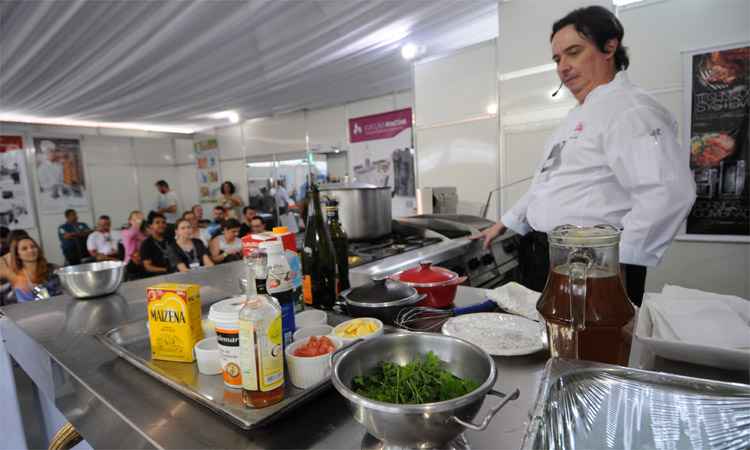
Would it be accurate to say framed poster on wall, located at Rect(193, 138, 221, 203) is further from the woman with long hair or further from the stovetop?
the stovetop

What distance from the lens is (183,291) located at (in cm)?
74

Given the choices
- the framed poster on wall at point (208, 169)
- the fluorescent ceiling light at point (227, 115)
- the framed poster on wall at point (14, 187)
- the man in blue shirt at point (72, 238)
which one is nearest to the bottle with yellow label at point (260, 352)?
the fluorescent ceiling light at point (227, 115)

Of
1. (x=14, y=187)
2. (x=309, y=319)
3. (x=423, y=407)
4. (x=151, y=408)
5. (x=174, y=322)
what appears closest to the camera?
(x=423, y=407)

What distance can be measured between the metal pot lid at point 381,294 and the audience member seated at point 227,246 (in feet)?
9.31

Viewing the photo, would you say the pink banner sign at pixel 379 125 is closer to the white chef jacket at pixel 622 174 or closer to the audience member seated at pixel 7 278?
the white chef jacket at pixel 622 174

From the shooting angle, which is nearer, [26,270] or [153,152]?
[26,270]

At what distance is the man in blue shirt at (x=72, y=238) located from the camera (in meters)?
5.65

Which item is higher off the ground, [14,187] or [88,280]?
[14,187]

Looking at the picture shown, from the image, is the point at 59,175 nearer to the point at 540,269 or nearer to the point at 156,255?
the point at 156,255

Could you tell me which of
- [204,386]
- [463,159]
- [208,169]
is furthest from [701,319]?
[208,169]

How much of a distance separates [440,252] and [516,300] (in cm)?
69

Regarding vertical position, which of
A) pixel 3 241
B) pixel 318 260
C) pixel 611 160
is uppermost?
pixel 611 160

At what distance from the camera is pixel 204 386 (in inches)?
24.8

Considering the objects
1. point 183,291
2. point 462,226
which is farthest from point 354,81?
point 183,291
